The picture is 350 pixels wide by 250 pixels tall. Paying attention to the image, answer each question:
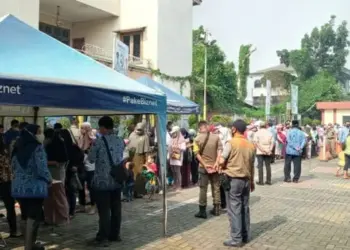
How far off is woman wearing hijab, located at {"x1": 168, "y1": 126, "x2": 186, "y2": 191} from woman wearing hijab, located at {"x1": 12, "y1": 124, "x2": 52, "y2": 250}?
6071 millimetres

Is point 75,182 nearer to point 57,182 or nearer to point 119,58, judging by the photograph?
point 57,182

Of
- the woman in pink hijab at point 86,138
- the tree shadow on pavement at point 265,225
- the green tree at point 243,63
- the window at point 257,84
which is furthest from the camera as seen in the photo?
the window at point 257,84

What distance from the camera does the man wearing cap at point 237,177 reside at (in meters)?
6.61

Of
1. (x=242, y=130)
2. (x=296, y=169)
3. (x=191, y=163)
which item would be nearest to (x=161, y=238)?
(x=242, y=130)

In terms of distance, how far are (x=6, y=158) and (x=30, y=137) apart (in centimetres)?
137

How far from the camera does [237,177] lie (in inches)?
260

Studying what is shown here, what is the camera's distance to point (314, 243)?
694cm

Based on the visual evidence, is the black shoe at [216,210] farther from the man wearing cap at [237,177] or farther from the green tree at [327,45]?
the green tree at [327,45]

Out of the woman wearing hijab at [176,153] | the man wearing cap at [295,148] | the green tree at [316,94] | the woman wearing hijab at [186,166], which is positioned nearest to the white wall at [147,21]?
the man wearing cap at [295,148]

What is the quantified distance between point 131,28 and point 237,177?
16.6m

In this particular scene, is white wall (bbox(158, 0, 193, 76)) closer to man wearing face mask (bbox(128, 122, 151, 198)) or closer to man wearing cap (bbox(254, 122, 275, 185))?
man wearing cap (bbox(254, 122, 275, 185))

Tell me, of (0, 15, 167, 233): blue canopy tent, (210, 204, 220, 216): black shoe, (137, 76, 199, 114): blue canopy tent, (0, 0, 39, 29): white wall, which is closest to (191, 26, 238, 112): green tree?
(0, 0, 39, 29): white wall

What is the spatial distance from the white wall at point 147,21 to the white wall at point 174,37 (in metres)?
0.26

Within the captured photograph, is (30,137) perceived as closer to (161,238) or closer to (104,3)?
(161,238)
